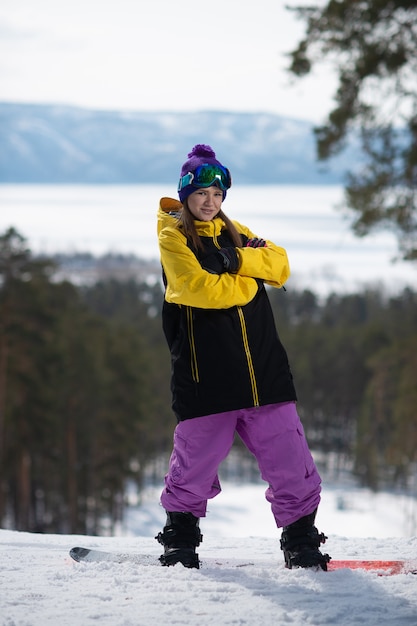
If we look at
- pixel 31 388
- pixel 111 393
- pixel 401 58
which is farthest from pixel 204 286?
pixel 111 393

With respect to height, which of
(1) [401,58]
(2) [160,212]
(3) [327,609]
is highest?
(1) [401,58]

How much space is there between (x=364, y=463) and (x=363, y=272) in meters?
141

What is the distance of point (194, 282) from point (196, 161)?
0.60 metres

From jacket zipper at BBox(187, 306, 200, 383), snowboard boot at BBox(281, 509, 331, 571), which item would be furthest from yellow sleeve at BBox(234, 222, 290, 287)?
snowboard boot at BBox(281, 509, 331, 571)

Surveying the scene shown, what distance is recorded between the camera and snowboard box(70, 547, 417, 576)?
330 centimetres

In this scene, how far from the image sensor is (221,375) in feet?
10.7

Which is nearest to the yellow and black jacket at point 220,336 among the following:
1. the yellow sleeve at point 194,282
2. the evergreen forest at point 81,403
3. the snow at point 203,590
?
the yellow sleeve at point 194,282

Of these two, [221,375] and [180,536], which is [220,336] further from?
[180,536]

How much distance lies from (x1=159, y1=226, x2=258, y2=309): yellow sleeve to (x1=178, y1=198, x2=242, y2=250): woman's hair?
0.04 m

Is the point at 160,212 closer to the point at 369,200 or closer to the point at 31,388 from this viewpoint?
the point at 369,200

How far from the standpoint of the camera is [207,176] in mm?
3389

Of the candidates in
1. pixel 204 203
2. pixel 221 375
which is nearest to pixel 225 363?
pixel 221 375

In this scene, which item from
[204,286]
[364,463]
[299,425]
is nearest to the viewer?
[204,286]

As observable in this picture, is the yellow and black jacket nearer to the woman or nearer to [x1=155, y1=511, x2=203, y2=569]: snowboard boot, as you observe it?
the woman
